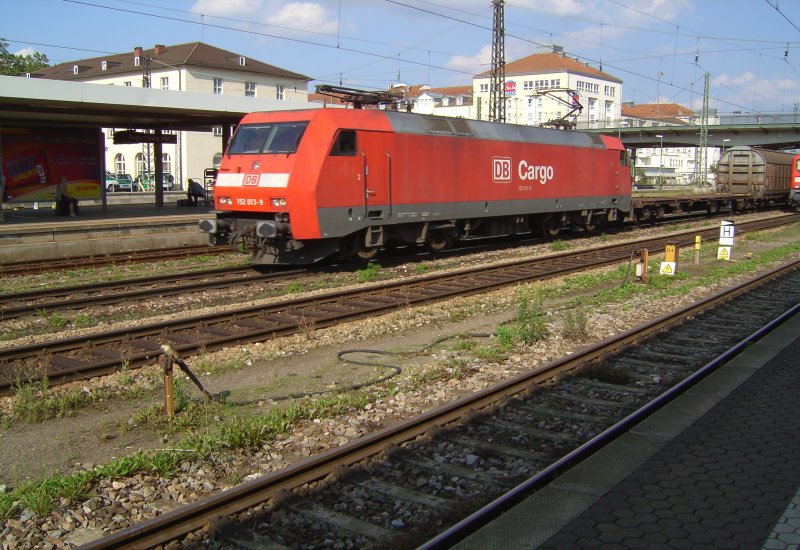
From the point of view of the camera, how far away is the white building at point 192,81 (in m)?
60.2

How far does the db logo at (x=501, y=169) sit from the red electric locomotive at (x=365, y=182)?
0.03 metres

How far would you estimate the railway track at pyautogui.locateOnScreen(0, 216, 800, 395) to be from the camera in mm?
7996

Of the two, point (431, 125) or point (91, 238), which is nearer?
point (431, 125)

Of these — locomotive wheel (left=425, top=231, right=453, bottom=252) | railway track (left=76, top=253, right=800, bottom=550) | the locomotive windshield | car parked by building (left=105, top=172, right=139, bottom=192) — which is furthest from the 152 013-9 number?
car parked by building (left=105, top=172, right=139, bottom=192)

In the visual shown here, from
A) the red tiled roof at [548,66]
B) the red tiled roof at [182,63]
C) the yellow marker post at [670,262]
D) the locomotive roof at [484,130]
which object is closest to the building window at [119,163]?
the red tiled roof at [182,63]

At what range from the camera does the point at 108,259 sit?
1653 cm

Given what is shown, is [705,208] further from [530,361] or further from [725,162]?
[530,361]

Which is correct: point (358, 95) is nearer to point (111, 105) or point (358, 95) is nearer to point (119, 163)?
point (111, 105)

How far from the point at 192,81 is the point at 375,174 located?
5251cm

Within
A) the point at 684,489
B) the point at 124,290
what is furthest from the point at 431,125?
the point at 684,489

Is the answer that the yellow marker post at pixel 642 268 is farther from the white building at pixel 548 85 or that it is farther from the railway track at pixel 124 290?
the white building at pixel 548 85

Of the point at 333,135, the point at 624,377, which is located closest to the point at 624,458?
the point at 624,377

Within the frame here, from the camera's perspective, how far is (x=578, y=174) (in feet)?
71.1

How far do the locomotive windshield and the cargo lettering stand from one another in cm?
718
